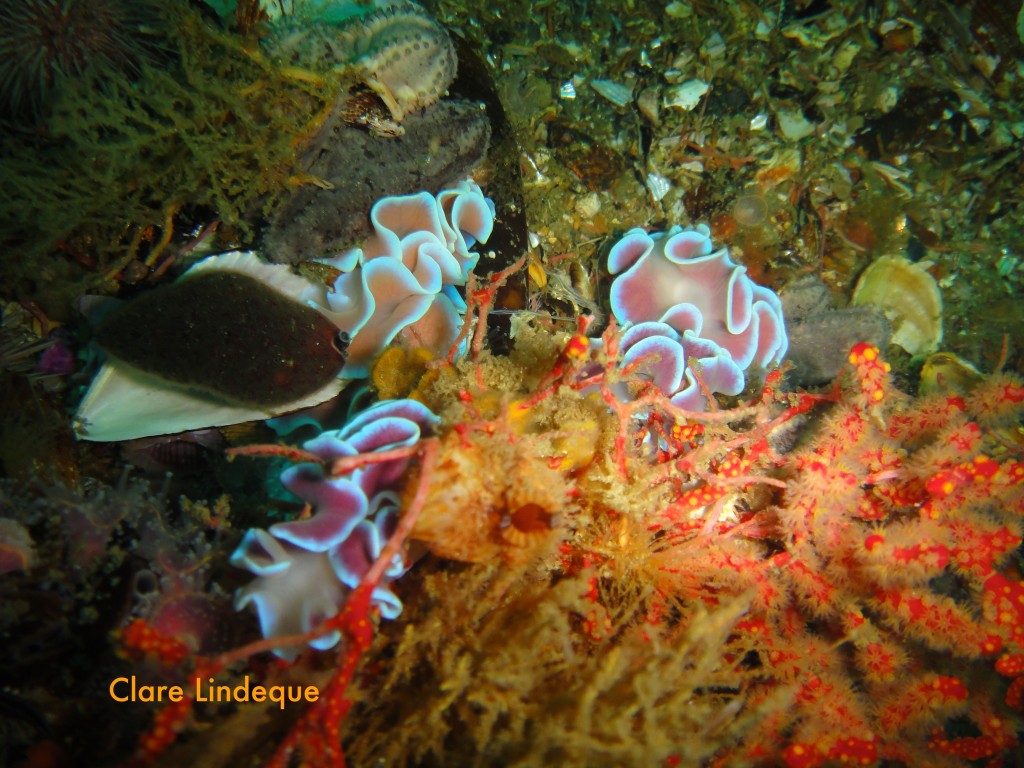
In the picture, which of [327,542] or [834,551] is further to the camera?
[834,551]

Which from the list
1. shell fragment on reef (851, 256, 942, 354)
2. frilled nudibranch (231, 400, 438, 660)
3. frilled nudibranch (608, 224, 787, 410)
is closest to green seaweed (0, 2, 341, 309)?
frilled nudibranch (231, 400, 438, 660)

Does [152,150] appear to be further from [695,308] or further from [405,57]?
[695,308]

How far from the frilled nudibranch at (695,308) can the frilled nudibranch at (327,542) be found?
5.09ft

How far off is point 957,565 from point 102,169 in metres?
4.39

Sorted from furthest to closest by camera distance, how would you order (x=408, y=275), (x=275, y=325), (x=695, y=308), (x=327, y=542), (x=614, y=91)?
(x=614, y=91), (x=695, y=308), (x=408, y=275), (x=275, y=325), (x=327, y=542)

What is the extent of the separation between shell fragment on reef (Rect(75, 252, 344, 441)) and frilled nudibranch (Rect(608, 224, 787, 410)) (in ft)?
5.65

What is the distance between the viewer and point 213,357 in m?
2.43

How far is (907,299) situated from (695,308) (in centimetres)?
216

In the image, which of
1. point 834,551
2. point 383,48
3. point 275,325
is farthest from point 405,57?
point 834,551

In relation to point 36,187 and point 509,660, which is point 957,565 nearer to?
point 509,660

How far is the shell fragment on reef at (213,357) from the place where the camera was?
7.85 ft

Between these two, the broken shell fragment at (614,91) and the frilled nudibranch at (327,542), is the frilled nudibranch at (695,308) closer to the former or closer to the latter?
the broken shell fragment at (614,91)

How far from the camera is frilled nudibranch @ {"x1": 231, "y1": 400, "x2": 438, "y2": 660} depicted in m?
1.90

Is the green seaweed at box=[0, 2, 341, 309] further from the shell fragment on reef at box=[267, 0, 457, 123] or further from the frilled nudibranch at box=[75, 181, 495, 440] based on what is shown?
the frilled nudibranch at box=[75, 181, 495, 440]
